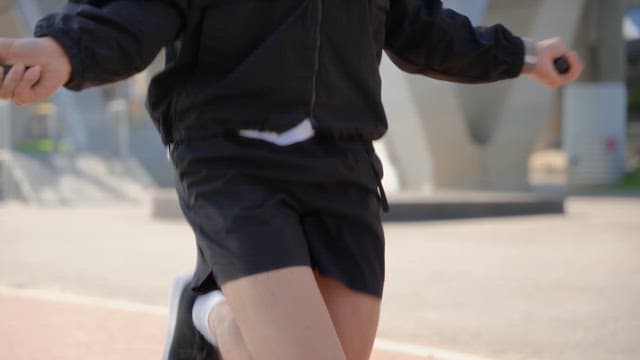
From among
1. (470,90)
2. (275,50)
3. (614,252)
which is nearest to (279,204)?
(275,50)

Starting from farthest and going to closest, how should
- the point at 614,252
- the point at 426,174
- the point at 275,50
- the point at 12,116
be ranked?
the point at 12,116 → the point at 426,174 → the point at 614,252 → the point at 275,50

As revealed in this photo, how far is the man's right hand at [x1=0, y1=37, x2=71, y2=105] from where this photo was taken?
5.76 ft

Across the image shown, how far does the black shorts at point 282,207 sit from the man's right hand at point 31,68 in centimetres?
41

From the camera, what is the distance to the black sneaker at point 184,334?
94.7 inches

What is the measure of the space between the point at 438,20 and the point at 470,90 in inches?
842

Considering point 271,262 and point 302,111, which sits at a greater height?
point 302,111

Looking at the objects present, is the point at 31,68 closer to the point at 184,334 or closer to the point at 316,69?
the point at 316,69

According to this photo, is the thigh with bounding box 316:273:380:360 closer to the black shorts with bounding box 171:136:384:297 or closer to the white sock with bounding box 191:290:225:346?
the black shorts with bounding box 171:136:384:297

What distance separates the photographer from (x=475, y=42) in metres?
2.62

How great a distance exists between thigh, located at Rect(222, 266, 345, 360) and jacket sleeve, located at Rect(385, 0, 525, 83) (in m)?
0.93

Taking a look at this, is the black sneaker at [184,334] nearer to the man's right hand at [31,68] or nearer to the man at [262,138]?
the man at [262,138]

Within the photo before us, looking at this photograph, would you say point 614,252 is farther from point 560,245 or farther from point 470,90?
point 470,90

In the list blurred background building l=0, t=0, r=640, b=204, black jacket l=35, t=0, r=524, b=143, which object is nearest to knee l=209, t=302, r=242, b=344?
black jacket l=35, t=0, r=524, b=143

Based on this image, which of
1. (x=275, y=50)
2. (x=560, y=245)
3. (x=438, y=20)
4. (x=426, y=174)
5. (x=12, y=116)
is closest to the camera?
(x=275, y=50)
